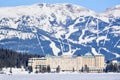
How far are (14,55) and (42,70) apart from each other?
1033 cm

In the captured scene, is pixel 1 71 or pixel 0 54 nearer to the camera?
pixel 1 71

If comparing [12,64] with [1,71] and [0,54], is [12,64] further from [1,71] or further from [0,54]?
[1,71]

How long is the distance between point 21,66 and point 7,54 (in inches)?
240

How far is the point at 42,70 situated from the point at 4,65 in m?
14.1

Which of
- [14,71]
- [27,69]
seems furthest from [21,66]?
[14,71]

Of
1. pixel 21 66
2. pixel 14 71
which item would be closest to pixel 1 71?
pixel 14 71

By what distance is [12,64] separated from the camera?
194 meters

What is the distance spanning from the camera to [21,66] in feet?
646

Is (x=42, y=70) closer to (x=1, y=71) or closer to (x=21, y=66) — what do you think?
(x=21, y=66)

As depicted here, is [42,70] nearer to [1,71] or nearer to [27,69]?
[27,69]

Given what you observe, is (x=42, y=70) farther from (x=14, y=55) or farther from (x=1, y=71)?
(x=1, y=71)

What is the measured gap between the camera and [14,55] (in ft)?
649

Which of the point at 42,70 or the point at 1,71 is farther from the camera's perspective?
the point at 42,70

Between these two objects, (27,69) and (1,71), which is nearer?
(1,71)
